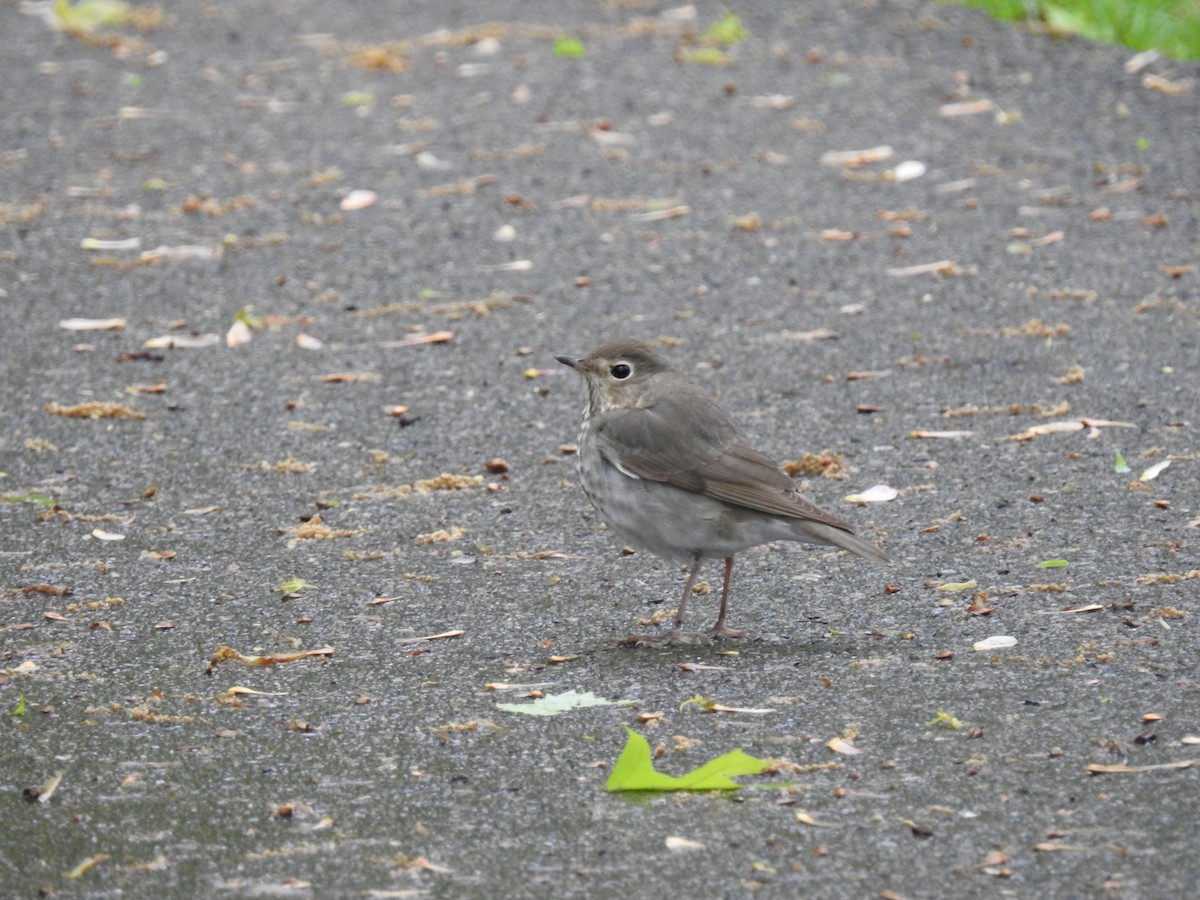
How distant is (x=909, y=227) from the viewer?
8992 millimetres

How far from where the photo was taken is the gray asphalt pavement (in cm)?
392

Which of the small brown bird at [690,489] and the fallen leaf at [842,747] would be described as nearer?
the fallen leaf at [842,747]

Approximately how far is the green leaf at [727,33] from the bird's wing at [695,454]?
699 centimetres

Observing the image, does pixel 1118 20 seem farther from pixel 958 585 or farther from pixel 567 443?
pixel 958 585

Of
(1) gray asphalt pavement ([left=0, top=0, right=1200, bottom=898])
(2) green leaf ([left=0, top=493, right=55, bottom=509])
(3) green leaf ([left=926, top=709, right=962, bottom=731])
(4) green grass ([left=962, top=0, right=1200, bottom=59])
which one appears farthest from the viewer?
(4) green grass ([left=962, top=0, right=1200, bottom=59])

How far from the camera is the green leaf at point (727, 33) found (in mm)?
11828

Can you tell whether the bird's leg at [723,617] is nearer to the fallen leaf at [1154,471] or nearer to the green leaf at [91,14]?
the fallen leaf at [1154,471]

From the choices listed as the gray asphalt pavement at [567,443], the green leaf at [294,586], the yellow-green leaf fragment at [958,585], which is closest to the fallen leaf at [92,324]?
the gray asphalt pavement at [567,443]

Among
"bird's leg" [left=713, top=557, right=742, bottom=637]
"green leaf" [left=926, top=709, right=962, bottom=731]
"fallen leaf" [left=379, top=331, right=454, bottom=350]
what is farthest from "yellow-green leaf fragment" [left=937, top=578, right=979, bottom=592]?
"fallen leaf" [left=379, top=331, right=454, bottom=350]

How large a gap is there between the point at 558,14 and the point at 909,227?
4.62 metres

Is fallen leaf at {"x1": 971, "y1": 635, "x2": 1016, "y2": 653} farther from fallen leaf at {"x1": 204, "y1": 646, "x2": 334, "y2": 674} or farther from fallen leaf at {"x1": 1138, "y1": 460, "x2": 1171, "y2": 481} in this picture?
fallen leaf at {"x1": 204, "y1": 646, "x2": 334, "y2": 674}

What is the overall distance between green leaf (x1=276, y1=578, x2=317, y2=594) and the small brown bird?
102 cm

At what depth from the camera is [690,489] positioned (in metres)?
5.17

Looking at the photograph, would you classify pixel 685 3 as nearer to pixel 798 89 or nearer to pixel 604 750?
pixel 798 89
